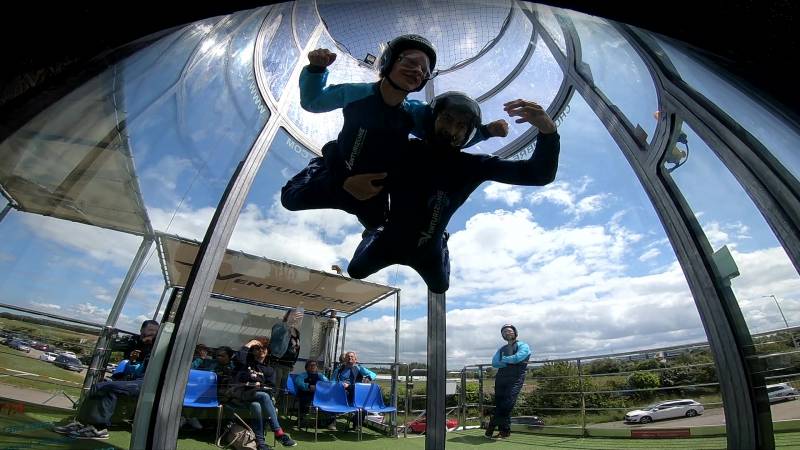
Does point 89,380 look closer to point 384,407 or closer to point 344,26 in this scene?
point 344,26

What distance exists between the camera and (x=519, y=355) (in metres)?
2.14

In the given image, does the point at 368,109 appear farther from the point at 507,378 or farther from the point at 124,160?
the point at 507,378

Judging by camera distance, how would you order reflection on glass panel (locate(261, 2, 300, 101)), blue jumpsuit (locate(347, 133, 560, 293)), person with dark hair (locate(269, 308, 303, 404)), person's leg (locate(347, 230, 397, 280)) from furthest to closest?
person with dark hair (locate(269, 308, 303, 404)), reflection on glass panel (locate(261, 2, 300, 101)), person's leg (locate(347, 230, 397, 280)), blue jumpsuit (locate(347, 133, 560, 293))

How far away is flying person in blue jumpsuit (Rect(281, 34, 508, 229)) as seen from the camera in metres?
1.10

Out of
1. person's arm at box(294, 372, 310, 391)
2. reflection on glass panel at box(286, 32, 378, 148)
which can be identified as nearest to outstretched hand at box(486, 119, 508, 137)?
reflection on glass panel at box(286, 32, 378, 148)

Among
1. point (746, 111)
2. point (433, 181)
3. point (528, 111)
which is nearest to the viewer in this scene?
point (746, 111)

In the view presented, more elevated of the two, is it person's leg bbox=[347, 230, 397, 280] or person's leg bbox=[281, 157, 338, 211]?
person's leg bbox=[281, 157, 338, 211]

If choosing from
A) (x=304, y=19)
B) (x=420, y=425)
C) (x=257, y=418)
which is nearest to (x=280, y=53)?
(x=304, y=19)

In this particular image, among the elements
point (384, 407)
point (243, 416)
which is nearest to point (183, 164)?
point (243, 416)

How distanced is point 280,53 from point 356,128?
81 centimetres

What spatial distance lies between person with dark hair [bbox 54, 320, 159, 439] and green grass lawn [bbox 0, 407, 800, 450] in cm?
5

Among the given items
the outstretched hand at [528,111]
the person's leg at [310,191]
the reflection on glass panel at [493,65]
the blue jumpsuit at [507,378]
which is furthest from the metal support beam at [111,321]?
the blue jumpsuit at [507,378]

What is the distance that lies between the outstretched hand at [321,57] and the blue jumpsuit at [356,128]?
0.02 m

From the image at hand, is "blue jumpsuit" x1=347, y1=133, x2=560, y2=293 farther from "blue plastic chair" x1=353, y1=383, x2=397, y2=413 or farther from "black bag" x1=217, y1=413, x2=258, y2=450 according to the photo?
"blue plastic chair" x1=353, y1=383, x2=397, y2=413
